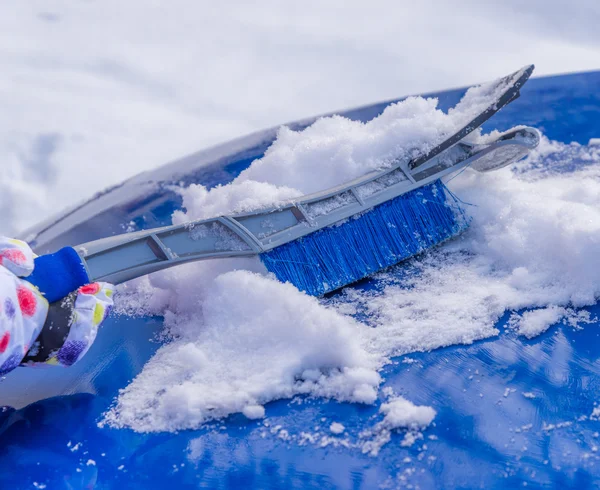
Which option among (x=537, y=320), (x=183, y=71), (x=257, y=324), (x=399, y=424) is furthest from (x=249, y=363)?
(x=183, y=71)

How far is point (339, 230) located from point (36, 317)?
0.42 meters

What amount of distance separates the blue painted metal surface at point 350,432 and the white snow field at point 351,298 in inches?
0.9

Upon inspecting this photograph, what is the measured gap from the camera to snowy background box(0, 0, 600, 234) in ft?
4.60

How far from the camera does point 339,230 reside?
3.08 ft

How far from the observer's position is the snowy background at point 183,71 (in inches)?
55.2

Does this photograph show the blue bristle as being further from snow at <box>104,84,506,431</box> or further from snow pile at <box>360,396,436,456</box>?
snow pile at <box>360,396,436,456</box>

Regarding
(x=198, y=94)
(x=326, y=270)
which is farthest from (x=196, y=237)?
(x=198, y=94)

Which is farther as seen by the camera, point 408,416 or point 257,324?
point 257,324

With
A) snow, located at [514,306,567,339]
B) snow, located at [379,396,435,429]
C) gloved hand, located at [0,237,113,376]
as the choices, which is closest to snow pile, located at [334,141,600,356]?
snow, located at [514,306,567,339]

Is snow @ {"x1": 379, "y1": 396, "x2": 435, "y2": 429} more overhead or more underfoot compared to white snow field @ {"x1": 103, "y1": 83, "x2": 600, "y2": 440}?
more underfoot

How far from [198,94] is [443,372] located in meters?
1.12

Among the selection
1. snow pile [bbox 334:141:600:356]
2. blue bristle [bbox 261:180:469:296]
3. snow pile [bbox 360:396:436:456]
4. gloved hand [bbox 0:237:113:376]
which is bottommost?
snow pile [bbox 360:396:436:456]

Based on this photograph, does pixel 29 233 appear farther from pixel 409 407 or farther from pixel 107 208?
pixel 409 407

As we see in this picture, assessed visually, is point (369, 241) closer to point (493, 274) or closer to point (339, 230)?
point (339, 230)
